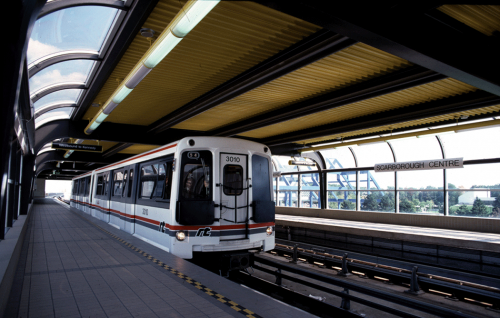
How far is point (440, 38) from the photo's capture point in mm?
4773

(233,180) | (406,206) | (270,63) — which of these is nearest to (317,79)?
(270,63)

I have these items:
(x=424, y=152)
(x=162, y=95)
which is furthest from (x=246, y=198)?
(x=424, y=152)

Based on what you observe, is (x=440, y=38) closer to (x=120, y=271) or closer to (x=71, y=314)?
(x=71, y=314)

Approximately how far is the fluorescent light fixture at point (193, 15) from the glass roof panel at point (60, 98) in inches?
246

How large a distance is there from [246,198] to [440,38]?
4.56 metres

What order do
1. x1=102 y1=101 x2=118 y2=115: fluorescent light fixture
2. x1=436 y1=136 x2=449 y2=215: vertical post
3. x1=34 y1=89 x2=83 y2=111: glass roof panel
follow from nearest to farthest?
x1=102 y1=101 x2=118 y2=115: fluorescent light fixture < x1=34 y1=89 x2=83 y2=111: glass roof panel < x1=436 y1=136 x2=449 y2=215: vertical post

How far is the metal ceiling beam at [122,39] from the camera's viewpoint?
15.9 ft

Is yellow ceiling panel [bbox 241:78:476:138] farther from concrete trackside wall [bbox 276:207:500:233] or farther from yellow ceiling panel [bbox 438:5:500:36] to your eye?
concrete trackside wall [bbox 276:207:500:233]

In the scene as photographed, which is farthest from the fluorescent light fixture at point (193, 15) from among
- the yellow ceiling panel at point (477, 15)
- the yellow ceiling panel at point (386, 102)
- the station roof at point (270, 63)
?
the yellow ceiling panel at point (386, 102)

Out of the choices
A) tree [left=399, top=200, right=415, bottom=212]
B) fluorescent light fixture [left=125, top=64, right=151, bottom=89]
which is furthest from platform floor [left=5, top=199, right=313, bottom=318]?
tree [left=399, top=200, right=415, bottom=212]

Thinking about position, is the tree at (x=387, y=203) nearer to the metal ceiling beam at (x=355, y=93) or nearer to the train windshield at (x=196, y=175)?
the metal ceiling beam at (x=355, y=93)

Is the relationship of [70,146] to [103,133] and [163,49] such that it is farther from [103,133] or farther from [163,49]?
[163,49]

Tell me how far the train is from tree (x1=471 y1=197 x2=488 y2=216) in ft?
33.3

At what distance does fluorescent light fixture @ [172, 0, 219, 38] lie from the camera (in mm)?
3533
